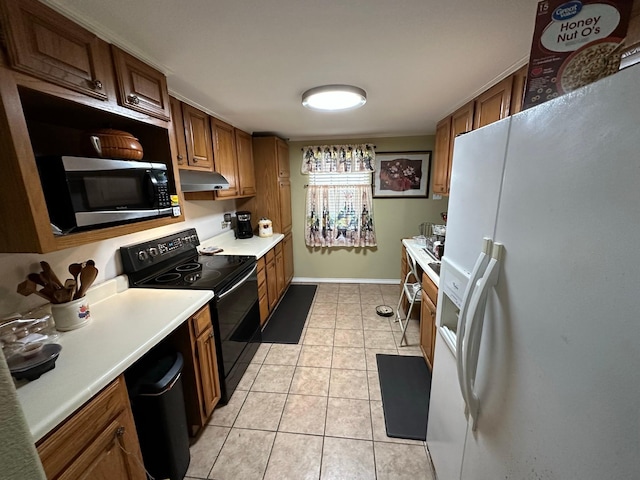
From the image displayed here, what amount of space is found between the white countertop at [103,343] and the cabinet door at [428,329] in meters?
1.60

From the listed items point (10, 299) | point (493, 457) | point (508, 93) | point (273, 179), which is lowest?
point (493, 457)

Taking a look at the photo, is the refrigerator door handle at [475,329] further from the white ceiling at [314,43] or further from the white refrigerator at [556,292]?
the white ceiling at [314,43]

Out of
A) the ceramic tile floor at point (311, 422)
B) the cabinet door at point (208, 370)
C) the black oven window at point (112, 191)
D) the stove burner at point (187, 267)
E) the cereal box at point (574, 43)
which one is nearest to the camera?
the cereal box at point (574, 43)

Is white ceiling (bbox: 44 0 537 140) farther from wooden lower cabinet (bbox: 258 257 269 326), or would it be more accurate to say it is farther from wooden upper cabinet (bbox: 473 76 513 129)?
wooden lower cabinet (bbox: 258 257 269 326)

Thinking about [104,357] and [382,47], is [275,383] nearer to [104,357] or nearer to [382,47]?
[104,357]

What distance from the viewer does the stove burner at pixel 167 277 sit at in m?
1.82

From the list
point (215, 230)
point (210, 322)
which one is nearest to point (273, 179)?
point (215, 230)

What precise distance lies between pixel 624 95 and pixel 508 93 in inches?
58.4

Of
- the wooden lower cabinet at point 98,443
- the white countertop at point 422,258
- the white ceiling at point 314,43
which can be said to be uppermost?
the white ceiling at point 314,43

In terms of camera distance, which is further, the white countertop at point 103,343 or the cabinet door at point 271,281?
the cabinet door at point 271,281

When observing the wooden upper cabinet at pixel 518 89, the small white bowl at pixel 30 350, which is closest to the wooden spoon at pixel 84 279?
the small white bowl at pixel 30 350

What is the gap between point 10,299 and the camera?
1146 millimetres

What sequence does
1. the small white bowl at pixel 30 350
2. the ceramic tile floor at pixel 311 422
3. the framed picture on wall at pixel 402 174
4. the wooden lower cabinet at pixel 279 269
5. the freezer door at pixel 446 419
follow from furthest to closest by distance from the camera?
the framed picture on wall at pixel 402 174, the wooden lower cabinet at pixel 279 269, the ceramic tile floor at pixel 311 422, the freezer door at pixel 446 419, the small white bowl at pixel 30 350

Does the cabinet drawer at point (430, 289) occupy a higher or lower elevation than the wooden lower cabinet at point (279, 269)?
higher
